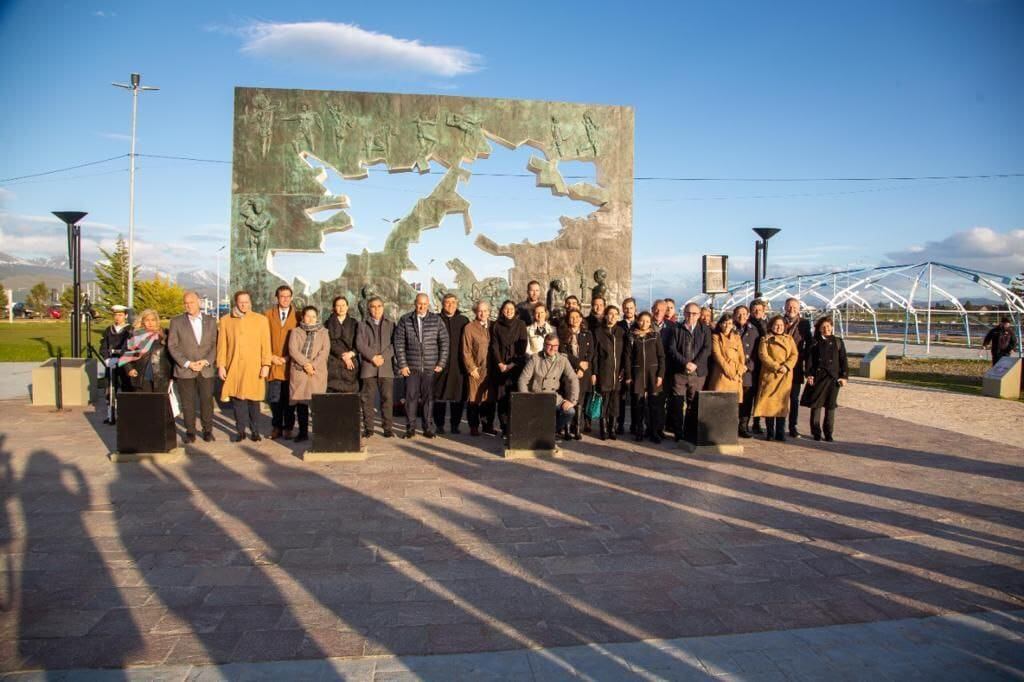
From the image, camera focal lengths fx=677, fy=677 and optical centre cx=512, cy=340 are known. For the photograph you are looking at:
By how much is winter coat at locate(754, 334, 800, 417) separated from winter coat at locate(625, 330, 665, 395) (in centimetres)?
133

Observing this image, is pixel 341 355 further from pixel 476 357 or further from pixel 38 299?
pixel 38 299

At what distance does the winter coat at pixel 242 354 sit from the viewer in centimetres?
809

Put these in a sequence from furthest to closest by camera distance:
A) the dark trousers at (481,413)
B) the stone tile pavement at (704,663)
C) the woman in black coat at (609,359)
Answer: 1. the dark trousers at (481,413)
2. the woman in black coat at (609,359)
3. the stone tile pavement at (704,663)

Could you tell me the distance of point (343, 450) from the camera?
24.2 feet

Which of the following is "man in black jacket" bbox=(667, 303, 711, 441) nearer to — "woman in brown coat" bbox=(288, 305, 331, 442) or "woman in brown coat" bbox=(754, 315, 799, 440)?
"woman in brown coat" bbox=(754, 315, 799, 440)

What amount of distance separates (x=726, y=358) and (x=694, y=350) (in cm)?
41

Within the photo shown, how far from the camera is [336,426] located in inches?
290

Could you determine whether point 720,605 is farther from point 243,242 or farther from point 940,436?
point 243,242

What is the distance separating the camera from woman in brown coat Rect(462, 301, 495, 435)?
8.72 metres

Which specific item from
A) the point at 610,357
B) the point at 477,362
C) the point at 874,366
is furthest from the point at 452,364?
the point at 874,366

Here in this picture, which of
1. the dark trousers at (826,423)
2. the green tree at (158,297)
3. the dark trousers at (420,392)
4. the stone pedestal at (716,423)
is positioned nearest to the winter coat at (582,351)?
the stone pedestal at (716,423)

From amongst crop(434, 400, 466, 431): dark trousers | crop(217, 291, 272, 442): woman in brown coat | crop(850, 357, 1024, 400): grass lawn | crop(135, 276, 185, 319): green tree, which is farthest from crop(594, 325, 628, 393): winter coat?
crop(135, 276, 185, 319): green tree

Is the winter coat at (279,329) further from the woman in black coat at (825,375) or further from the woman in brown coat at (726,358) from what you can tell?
the woman in black coat at (825,375)

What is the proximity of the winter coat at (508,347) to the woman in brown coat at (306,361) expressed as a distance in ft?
6.92
